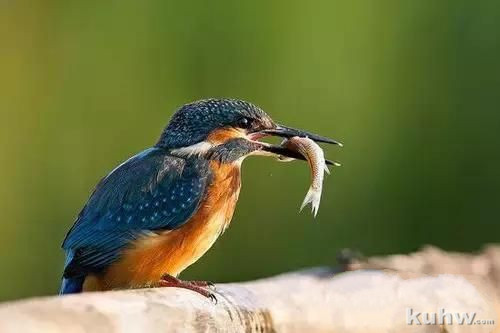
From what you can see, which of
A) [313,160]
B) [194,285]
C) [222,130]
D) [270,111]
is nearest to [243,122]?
[222,130]

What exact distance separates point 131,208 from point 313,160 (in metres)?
0.40

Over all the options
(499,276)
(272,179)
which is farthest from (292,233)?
(499,276)

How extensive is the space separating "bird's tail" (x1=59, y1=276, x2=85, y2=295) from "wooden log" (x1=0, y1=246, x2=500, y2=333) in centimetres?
36

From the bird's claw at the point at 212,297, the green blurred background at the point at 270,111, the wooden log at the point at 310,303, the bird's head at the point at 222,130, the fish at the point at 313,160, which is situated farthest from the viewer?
the green blurred background at the point at 270,111

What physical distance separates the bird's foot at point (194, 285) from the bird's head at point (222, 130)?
28 centimetres

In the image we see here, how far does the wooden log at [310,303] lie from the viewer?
159cm

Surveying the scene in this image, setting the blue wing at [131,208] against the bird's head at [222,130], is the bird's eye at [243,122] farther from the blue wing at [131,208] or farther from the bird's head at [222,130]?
the blue wing at [131,208]

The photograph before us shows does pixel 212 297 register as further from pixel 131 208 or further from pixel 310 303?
pixel 131 208

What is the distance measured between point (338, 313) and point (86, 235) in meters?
0.55

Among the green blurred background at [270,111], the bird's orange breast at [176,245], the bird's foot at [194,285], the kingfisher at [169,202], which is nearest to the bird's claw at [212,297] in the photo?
the bird's foot at [194,285]

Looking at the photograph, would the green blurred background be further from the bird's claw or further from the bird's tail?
the bird's claw

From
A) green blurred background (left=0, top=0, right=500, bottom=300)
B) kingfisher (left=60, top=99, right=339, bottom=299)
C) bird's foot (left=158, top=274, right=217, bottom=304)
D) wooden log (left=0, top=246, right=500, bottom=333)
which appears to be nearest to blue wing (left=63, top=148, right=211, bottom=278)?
kingfisher (left=60, top=99, right=339, bottom=299)

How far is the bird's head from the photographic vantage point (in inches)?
96.7

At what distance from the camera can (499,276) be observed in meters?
2.53
